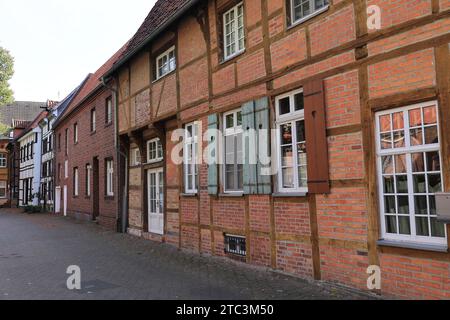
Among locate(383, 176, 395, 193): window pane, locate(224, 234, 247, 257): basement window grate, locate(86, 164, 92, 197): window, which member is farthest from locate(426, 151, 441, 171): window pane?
locate(86, 164, 92, 197): window

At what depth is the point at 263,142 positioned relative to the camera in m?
7.88

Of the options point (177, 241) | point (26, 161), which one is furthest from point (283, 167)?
point (26, 161)

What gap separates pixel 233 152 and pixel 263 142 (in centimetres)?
119

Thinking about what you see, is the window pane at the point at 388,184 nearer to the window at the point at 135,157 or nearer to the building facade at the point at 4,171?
the window at the point at 135,157

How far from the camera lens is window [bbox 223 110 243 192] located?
877 cm

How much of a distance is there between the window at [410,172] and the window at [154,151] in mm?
8022

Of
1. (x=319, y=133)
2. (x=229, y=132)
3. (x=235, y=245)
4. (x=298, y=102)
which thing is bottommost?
(x=235, y=245)

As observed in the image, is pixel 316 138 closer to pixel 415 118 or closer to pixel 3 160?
pixel 415 118

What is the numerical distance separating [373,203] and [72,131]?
67.4 feet

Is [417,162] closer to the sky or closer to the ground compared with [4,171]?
closer to the ground

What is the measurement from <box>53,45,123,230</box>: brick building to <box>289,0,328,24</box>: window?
1002 centimetres

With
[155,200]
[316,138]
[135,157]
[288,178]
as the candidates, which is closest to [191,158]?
[155,200]

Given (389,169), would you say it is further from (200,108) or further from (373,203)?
(200,108)

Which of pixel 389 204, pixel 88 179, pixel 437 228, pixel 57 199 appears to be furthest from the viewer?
pixel 57 199
